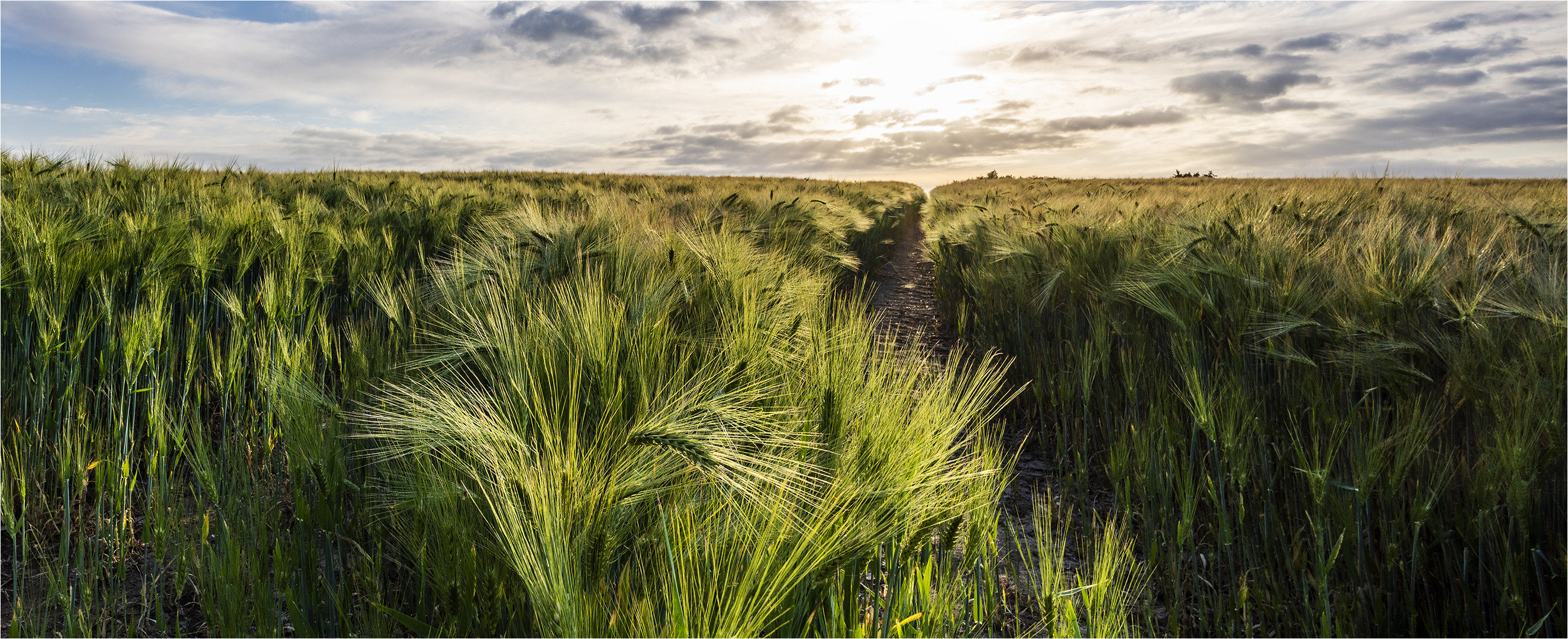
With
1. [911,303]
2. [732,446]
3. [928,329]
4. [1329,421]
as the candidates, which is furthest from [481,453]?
[911,303]

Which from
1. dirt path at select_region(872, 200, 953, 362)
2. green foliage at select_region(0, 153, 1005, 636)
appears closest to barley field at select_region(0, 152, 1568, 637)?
green foliage at select_region(0, 153, 1005, 636)

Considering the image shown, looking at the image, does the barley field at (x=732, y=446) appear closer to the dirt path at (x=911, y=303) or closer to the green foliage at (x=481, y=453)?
the green foliage at (x=481, y=453)

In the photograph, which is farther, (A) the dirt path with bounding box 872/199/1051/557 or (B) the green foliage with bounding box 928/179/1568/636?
(A) the dirt path with bounding box 872/199/1051/557

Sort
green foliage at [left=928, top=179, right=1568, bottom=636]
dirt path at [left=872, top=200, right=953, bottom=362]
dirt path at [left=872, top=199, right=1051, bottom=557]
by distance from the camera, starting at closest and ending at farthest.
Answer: green foliage at [left=928, top=179, right=1568, bottom=636], dirt path at [left=872, top=199, right=1051, bottom=557], dirt path at [left=872, top=200, right=953, bottom=362]

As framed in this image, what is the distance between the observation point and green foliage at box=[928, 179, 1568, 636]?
5.19ft

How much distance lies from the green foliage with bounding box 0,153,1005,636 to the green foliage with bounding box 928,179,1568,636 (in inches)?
24.3

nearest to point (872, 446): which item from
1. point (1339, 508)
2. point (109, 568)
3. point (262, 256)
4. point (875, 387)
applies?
point (875, 387)

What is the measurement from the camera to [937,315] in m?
6.23

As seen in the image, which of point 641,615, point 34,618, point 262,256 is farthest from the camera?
point 262,256

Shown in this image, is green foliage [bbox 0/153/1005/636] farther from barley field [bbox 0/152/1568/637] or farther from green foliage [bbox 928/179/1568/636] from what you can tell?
green foliage [bbox 928/179/1568/636]

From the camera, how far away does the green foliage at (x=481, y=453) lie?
1.04 metres

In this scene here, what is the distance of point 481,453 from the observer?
3.73 feet

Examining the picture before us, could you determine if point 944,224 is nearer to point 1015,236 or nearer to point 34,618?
point 1015,236

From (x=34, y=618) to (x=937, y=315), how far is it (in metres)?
5.70
